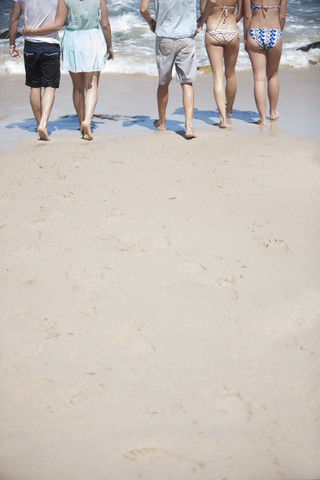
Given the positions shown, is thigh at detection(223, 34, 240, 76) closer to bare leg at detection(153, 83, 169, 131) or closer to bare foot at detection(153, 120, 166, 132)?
bare leg at detection(153, 83, 169, 131)

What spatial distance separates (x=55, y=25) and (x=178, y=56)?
1.27 metres

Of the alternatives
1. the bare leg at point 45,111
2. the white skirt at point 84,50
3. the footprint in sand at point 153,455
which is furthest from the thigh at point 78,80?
the footprint in sand at point 153,455

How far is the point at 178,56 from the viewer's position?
6.10 m

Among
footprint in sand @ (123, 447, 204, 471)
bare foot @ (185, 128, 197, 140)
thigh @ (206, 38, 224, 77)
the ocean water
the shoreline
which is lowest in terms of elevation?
the ocean water

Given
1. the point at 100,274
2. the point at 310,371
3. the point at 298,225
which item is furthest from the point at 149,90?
the point at 310,371

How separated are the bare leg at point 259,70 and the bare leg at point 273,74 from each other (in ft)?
0.29

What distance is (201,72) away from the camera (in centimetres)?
1066

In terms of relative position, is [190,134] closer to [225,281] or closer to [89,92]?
[89,92]

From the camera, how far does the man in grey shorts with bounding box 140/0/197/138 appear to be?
590 cm

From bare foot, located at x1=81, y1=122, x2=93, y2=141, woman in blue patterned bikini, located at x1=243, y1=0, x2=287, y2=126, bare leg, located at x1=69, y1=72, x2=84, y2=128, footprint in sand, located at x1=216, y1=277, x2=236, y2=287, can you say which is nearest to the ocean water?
woman in blue patterned bikini, located at x1=243, y1=0, x2=287, y2=126

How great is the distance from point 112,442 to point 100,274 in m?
1.30

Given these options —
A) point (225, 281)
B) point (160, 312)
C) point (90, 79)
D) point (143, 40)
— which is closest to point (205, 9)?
point (90, 79)

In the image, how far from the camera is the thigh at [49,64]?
5977 mm

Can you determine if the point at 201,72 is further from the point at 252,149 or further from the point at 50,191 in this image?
the point at 50,191
